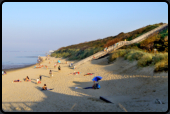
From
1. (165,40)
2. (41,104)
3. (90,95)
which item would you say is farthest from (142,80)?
(165,40)

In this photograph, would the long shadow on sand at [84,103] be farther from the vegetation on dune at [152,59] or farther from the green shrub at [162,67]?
the vegetation on dune at [152,59]

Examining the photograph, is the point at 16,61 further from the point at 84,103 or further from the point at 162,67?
the point at 162,67

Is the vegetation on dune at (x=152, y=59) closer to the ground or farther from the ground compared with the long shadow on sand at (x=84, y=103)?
farther from the ground

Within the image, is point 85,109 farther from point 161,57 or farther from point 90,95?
point 161,57

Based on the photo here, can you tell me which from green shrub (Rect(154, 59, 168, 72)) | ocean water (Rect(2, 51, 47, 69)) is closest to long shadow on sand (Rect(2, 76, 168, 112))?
green shrub (Rect(154, 59, 168, 72))

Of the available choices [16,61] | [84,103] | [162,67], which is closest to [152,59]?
[162,67]

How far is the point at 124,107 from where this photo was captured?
7152 mm

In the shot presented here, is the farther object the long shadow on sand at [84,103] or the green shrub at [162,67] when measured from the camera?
the green shrub at [162,67]

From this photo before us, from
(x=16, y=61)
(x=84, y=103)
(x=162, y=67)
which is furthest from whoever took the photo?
(x=16, y=61)

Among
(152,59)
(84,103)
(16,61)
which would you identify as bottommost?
(16,61)

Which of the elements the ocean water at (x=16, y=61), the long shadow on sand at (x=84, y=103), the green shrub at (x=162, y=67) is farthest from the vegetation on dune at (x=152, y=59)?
the ocean water at (x=16, y=61)

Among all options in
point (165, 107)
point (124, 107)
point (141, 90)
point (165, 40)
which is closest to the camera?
point (165, 107)

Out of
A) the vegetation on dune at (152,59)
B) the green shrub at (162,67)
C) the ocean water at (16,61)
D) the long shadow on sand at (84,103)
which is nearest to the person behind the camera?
the long shadow on sand at (84,103)

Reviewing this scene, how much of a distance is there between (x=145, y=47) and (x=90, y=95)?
1668cm
